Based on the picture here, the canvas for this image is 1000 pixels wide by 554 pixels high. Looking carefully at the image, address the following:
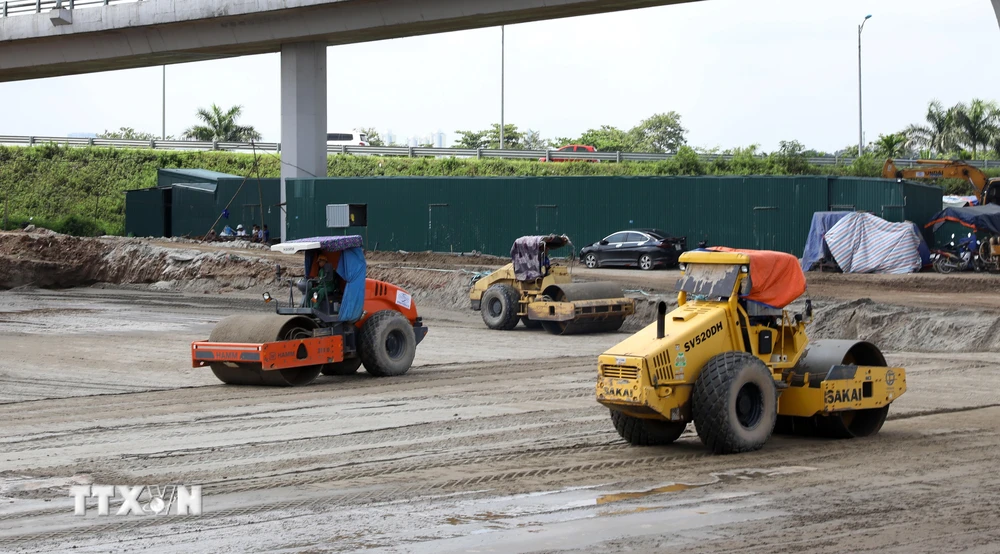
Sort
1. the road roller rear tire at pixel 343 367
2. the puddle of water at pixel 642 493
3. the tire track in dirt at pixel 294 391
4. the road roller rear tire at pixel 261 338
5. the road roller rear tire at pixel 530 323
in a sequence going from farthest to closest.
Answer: the road roller rear tire at pixel 530 323 < the road roller rear tire at pixel 343 367 < the road roller rear tire at pixel 261 338 < the tire track in dirt at pixel 294 391 < the puddle of water at pixel 642 493

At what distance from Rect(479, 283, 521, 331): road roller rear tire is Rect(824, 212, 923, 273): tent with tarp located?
40.3 ft

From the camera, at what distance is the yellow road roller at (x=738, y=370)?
10.8 metres

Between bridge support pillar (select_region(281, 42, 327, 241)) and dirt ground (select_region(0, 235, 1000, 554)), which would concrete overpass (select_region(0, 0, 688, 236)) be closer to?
bridge support pillar (select_region(281, 42, 327, 241))

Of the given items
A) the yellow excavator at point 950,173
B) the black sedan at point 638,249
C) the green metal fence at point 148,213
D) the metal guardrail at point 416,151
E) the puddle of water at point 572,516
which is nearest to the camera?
the puddle of water at point 572,516

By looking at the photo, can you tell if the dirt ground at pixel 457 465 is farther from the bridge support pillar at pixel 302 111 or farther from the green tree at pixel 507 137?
the green tree at pixel 507 137

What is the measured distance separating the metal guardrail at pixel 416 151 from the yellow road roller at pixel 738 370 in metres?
39.5

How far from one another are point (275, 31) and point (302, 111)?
10.4 ft

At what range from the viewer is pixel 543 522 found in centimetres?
867

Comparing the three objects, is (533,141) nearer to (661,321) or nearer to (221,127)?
(221,127)

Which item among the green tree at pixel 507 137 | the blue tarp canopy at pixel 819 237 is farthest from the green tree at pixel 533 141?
the blue tarp canopy at pixel 819 237

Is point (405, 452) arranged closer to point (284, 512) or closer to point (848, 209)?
point (284, 512)

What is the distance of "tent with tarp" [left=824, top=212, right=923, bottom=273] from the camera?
108 ft

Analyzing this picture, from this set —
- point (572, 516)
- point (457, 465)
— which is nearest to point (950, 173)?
point (457, 465)

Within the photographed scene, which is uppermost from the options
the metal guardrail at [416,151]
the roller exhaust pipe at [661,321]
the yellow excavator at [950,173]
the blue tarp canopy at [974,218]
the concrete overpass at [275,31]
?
the concrete overpass at [275,31]
